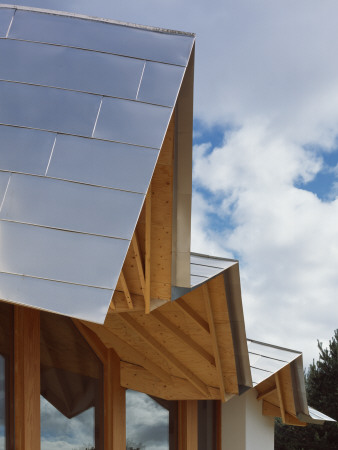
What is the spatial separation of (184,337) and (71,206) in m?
5.04

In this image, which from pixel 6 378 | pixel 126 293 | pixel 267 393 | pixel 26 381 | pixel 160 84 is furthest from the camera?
pixel 267 393

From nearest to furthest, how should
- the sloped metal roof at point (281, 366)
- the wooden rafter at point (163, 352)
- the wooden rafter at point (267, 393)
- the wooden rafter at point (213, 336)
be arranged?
the wooden rafter at point (213, 336)
the wooden rafter at point (163, 352)
the sloped metal roof at point (281, 366)
the wooden rafter at point (267, 393)

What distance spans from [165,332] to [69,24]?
525 centimetres

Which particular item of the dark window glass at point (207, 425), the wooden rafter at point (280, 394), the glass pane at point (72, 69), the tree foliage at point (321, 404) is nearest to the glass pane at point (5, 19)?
the glass pane at point (72, 69)

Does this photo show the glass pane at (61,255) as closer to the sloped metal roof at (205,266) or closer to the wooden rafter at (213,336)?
the sloped metal roof at (205,266)

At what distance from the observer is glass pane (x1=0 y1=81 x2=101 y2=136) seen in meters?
6.49

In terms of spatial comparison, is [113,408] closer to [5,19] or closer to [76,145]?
[76,145]

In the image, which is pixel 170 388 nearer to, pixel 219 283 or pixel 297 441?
pixel 219 283

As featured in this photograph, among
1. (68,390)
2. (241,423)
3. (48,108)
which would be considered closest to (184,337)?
(68,390)

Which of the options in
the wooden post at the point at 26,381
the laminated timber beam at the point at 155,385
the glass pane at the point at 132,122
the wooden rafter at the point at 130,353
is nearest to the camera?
the glass pane at the point at 132,122

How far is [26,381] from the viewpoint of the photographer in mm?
8531

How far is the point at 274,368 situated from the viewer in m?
12.6

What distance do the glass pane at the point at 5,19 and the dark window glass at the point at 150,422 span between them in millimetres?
6765

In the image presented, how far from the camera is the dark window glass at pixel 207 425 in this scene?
13.0m
